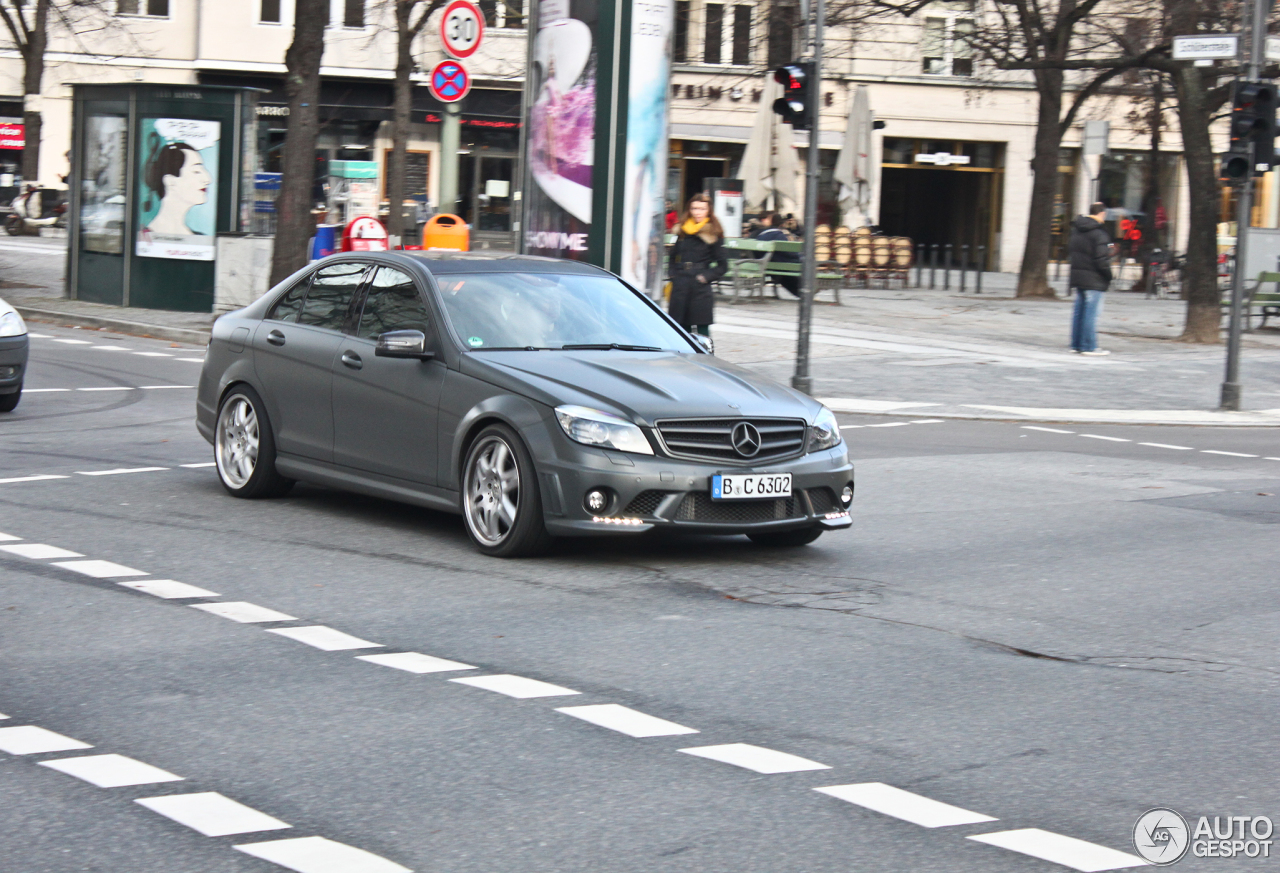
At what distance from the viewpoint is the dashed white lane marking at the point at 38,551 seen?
8.30 meters

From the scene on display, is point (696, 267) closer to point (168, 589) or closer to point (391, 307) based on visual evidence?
point (391, 307)

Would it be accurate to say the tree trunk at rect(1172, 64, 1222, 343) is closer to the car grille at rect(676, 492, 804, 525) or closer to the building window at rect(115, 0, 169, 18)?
the car grille at rect(676, 492, 804, 525)

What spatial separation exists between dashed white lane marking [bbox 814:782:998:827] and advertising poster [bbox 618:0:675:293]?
14.1 m

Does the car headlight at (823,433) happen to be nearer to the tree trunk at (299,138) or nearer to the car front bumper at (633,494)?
the car front bumper at (633,494)

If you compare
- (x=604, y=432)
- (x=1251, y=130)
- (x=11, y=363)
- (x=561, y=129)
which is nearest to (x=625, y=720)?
(x=604, y=432)

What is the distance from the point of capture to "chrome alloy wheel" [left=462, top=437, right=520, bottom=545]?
8469 millimetres

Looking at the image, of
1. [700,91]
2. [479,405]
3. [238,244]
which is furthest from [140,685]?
[700,91]

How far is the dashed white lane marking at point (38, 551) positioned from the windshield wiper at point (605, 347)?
266 centimetres

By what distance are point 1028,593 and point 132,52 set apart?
166 feet

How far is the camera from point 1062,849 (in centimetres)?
444

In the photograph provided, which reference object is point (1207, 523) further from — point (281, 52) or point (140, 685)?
point (281, 52)

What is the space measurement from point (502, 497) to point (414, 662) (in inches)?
87.4

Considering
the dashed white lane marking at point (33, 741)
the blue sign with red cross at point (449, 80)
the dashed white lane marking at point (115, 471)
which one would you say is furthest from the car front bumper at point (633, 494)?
the blue sign with red cross at point (449, 80)

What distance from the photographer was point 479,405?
860 cm
